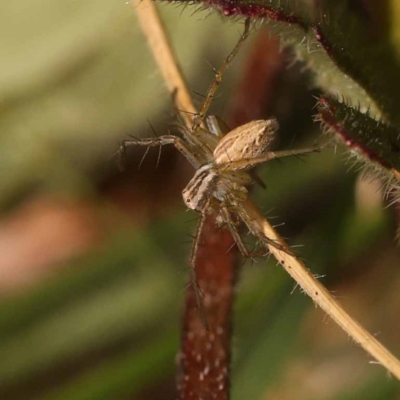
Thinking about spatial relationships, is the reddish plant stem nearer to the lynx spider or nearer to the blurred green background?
the lynx spider

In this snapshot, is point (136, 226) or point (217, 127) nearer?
point (217, 127)

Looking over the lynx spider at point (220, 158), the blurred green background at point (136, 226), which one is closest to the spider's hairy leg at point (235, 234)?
the lynx spider at point (220, 158)

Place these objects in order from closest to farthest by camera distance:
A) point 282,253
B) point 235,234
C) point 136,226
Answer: point 282,253
point 235,234
point 136,226

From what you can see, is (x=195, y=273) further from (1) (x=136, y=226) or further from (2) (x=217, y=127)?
(1) (x=136, y=226)

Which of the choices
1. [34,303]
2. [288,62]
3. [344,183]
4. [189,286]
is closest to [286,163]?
[344,183]

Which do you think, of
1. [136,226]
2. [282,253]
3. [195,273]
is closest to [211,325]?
[195,273]

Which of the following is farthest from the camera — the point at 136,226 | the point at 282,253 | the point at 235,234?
the point at 136,226

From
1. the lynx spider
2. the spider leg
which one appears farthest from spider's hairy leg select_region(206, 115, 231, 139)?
the spider leg

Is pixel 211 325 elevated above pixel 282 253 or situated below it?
below
